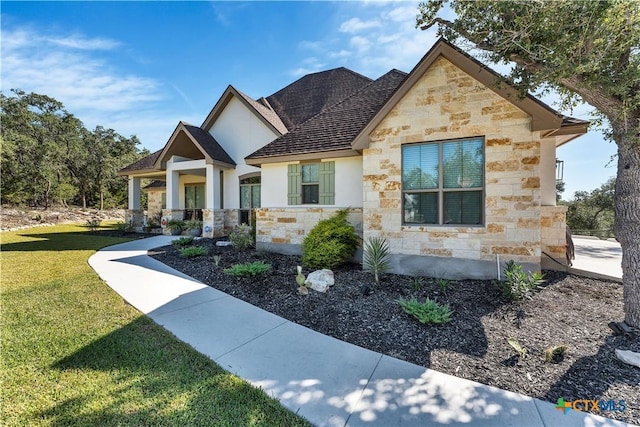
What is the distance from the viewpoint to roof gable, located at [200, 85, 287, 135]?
44.0ft

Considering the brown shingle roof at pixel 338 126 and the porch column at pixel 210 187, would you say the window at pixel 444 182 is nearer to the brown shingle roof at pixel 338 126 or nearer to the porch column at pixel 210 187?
the brown shingle roof at pixel 338 126

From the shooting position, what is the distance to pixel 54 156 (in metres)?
26.5

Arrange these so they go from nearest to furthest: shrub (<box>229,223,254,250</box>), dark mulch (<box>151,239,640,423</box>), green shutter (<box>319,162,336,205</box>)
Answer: dark mulch (<box>151,239,640,423</box>)
green shutter (<box>319,162,336,205</box>)
shrub (<box>229,223,254,250</box>)

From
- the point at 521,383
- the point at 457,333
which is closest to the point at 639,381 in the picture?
the point at 521,383

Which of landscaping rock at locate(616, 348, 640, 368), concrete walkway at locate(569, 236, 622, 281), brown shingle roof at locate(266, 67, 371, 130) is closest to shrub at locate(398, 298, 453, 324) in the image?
landscaping rock at locate(616, 348, 640, 368)

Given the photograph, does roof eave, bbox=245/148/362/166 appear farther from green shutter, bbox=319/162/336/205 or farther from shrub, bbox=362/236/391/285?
shrub, bbox=362/236/391/285

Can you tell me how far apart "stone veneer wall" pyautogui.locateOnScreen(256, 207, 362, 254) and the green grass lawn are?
16.4ft

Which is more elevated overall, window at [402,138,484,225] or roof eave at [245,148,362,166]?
roof eave at [245,148,362,166]

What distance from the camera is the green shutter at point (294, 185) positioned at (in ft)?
30.6

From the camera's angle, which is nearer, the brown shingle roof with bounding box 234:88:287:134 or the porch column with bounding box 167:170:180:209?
the brown shingle roof with bounding box 234:88:287:134

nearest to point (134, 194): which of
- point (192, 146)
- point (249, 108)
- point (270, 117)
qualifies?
point (192, 146)

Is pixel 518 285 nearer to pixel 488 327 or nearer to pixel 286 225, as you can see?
pixel 488 327

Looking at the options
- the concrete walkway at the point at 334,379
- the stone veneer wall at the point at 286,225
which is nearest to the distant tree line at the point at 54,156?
the stone veneer wall at the point at 286,225

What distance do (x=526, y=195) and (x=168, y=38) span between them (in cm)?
1312
